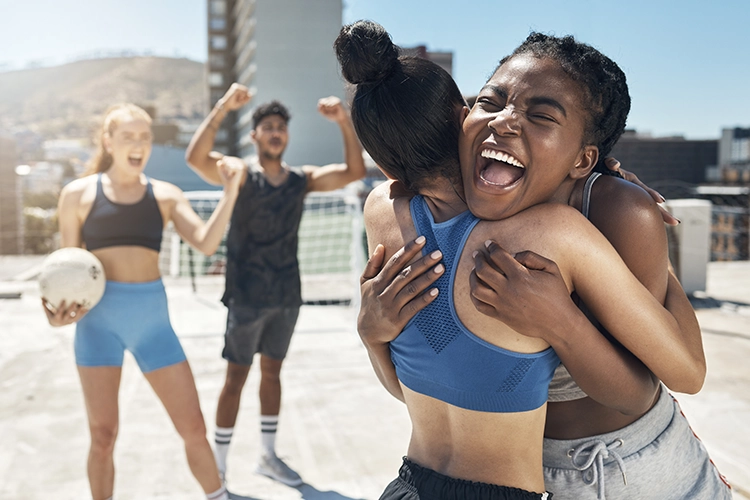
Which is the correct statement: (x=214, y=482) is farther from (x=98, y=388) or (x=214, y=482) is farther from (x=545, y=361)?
(x=545, y=361)

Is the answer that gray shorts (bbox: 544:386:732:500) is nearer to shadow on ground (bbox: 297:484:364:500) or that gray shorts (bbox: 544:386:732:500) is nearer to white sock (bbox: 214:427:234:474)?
shadow on ground (bbox: 297:484:364:500)

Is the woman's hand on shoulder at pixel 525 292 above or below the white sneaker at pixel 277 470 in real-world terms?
above

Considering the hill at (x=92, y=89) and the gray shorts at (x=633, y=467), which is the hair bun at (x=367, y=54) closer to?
the gray shorts at (x=633, y=467)

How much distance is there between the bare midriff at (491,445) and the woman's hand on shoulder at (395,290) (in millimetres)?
150

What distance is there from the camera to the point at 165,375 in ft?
8.29

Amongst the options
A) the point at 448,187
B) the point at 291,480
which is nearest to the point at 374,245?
the point at 448,187

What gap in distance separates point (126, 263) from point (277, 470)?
1.33m

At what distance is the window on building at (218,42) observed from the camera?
7419 centimetres

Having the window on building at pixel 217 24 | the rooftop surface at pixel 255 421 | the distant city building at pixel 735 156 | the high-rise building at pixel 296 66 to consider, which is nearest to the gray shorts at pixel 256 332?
the rooftop surface at pixel 255 421

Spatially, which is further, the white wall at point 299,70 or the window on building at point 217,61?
the window on building at point 217,61

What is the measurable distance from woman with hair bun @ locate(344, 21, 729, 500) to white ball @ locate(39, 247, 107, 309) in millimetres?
1630

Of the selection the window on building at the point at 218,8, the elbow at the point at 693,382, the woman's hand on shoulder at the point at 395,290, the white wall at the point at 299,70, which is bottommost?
the elbow at the point at 693,382

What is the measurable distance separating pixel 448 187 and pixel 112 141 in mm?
2072

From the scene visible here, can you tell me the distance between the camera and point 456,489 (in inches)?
40.2
